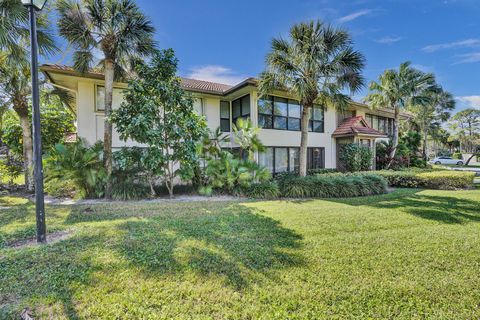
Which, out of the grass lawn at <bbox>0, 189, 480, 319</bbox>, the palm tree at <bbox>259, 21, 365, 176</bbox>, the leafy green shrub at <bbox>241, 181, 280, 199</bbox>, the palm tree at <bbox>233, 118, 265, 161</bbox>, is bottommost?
the grass lawn at <bbox>0, 189, 480, 319</bbox>

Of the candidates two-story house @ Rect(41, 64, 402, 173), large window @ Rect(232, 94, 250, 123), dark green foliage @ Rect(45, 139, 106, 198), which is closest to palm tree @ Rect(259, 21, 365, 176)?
two-story house @ Rect(41, 64, 402, 173)

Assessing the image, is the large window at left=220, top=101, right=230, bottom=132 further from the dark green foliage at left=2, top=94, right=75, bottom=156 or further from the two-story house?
the dark green foliage at left=2, top=94, right=75, bottom=156

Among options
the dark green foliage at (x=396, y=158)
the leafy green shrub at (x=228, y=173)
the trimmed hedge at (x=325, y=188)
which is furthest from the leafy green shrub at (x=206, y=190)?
the dark green foliage at (x=396, y=158)

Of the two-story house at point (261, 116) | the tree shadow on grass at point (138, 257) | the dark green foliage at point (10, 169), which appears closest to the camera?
the tree shadow on grass at point (138, 257)

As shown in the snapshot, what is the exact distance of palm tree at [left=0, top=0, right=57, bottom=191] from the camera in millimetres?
7488

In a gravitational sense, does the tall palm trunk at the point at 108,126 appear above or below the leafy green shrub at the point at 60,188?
above

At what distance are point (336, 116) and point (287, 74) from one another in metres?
8.68

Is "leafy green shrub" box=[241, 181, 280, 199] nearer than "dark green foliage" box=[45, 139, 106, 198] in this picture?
No

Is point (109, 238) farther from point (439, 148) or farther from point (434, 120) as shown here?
point (439, 148)

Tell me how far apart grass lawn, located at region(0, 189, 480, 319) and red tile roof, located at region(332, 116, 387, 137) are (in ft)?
34.9

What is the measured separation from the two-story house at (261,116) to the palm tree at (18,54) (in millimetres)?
1226

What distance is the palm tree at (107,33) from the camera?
8.52m

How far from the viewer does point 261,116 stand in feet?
46.4

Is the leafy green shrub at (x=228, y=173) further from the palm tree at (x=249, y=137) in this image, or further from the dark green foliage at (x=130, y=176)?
the dark green foliage at (x=130, y=176)
